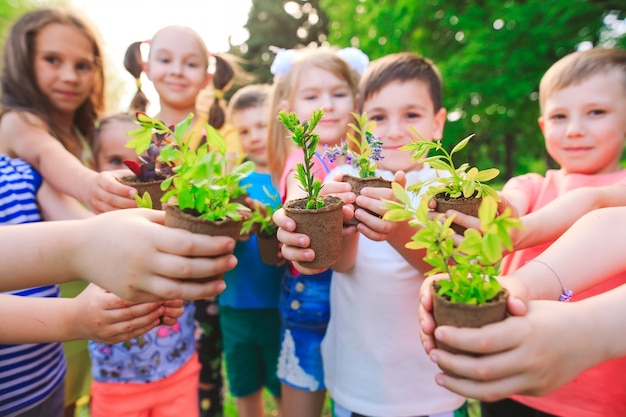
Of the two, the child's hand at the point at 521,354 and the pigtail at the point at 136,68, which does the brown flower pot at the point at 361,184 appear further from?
the pigtail at the point at 136,68

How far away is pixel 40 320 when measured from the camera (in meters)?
1.38

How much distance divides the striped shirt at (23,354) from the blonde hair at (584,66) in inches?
110

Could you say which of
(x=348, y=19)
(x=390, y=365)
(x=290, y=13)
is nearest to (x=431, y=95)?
(x=390, y=365)

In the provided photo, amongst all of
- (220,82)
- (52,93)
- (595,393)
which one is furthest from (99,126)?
(595,393)

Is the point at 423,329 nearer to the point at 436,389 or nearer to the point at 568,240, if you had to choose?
the point at 568,240

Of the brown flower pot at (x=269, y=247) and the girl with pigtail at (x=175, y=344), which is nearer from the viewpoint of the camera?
the girl with pigtail at (x=175, y=344)

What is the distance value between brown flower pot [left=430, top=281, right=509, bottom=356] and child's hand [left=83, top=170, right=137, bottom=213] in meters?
1.29

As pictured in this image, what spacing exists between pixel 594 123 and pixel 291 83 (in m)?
1.79

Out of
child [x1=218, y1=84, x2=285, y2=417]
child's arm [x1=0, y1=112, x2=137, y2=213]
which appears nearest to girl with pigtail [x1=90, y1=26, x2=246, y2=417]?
child [x1=218, y1=84, x2=285, y2=417]

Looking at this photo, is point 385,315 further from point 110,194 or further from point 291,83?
point 291,83

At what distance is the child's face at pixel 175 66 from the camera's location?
2.93 m

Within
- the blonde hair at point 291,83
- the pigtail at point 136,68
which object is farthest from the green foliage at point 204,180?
the pigtail at point 136,68

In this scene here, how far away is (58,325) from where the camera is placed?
1.38 meters

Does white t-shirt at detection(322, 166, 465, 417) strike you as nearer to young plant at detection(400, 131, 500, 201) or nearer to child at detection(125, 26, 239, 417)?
young plant at detection(400, 131, 500, 201)
